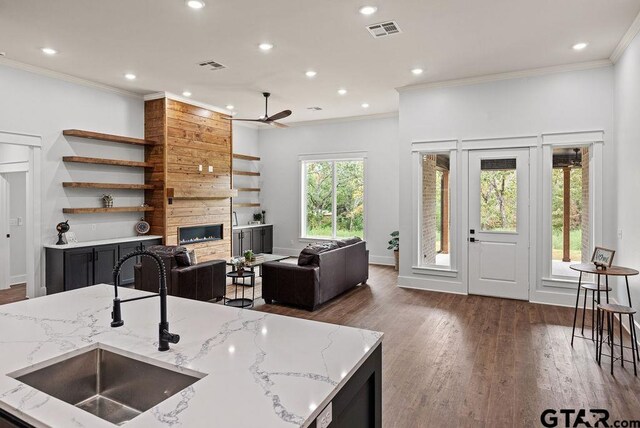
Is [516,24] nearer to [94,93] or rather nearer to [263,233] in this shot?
[94,93]

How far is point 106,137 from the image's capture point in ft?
20.6

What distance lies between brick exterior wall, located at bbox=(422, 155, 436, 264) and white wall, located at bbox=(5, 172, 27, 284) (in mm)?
6611

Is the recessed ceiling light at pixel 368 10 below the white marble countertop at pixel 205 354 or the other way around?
the other way around

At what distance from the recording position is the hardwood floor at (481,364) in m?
2.72

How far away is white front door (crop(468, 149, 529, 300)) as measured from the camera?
18.3 ft

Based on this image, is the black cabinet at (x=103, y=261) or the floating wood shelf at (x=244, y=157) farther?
the floating wood shelf at (x=244, y=157)

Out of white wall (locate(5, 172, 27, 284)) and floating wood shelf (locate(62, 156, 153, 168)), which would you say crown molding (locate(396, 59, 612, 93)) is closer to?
floating wood shelf (locate(62, 156, 153, 168))

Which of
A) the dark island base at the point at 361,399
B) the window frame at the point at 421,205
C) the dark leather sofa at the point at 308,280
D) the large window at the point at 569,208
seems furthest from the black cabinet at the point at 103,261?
the large window at the point at 569,208

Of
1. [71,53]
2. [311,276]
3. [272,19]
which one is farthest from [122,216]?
[272,19]

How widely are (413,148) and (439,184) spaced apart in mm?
716

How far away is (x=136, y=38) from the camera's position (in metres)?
4.53

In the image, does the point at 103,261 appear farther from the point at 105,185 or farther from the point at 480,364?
the point at 480,364

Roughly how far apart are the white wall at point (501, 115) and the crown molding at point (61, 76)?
478 cm

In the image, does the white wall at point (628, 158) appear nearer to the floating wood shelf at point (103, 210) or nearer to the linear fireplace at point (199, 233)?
the linear fireplace at point (199, 233)
